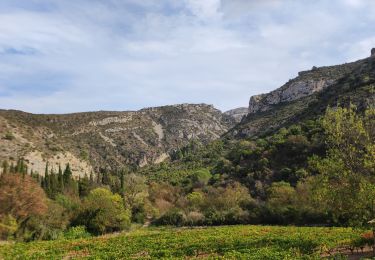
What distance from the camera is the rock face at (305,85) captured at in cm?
16112

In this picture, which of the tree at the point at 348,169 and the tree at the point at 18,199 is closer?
the tree at the point at 348,169

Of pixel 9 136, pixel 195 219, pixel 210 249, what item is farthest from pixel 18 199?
pixel 9 136

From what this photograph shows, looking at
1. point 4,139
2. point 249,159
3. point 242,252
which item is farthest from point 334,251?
point 4,139

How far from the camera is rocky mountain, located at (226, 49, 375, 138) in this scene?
343 ft

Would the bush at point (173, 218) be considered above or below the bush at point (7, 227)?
below

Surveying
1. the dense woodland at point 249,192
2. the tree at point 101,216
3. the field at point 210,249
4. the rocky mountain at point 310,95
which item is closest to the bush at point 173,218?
the dense woodland at point 249,192

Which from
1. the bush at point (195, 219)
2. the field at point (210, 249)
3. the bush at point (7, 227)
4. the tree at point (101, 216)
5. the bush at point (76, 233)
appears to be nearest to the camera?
the field at point (210, 249)

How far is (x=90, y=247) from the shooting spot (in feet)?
139

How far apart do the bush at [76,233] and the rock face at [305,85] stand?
4620 inches

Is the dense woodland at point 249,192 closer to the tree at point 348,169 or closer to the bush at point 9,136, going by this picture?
the tree at point 348,169

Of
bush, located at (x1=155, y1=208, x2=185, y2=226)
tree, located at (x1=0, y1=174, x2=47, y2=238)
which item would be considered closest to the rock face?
bush, located at (x1=155, y1=208, x2=185, y2=226)

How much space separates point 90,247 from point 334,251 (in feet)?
80.4

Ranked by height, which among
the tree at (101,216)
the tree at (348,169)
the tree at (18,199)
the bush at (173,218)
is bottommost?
the bush at (173,218)

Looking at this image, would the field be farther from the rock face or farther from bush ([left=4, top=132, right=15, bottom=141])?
the rock face
